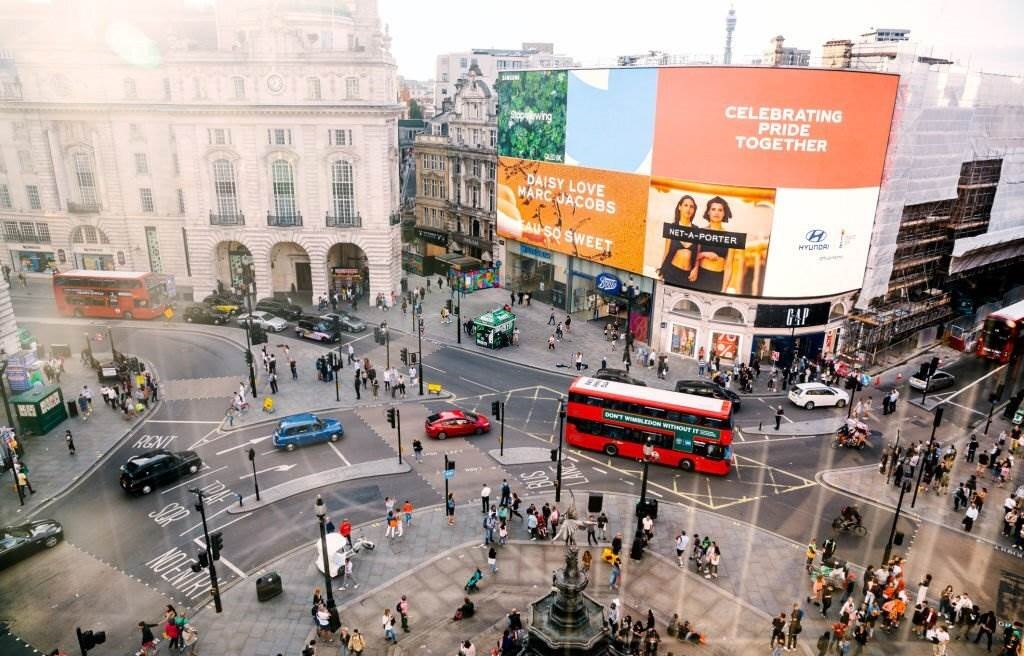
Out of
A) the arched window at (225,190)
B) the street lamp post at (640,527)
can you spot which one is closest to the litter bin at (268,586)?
the street lamp post at (640,527)

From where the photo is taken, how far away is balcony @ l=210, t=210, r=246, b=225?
58406mm

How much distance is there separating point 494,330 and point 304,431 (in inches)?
716

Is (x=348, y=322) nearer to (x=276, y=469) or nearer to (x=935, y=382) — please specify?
(x=276, y=469)

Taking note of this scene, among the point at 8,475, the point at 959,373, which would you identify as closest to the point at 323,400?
the point at 8,475

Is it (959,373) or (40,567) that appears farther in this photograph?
(959,373)

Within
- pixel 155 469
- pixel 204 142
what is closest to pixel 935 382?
pixel 155 469

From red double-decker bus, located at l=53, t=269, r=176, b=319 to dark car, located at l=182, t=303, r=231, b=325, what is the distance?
298 cm

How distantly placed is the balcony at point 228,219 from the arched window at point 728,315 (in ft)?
128

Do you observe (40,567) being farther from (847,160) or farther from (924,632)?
(847,160)

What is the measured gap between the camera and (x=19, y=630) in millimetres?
23547

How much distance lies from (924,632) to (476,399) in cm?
2552

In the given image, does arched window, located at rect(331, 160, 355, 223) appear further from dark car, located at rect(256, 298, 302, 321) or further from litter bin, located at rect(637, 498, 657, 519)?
litter bin, located at rect(637, 498, 657, 519)

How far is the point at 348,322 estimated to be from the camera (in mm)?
55562

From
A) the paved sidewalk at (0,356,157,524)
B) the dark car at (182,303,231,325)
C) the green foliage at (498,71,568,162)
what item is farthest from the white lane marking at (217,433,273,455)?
the green foliage at (498,71,568,162)
